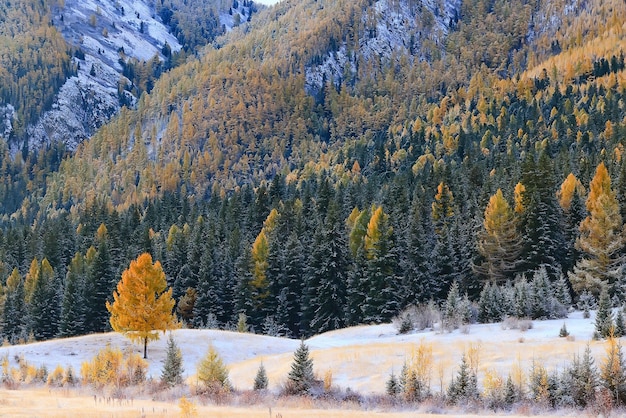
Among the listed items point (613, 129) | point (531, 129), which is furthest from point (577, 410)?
point (531, 129)

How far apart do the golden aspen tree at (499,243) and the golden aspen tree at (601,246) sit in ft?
21.1

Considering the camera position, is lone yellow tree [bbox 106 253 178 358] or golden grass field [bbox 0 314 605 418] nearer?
golden grass field [bbox 0 314 605 418]

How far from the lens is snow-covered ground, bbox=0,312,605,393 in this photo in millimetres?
25781

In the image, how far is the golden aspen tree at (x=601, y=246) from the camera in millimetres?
48062

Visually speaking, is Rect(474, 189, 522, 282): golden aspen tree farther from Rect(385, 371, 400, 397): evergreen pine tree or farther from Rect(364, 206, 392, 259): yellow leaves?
Rect(385, 371, 400, 397): evergreen pine tree

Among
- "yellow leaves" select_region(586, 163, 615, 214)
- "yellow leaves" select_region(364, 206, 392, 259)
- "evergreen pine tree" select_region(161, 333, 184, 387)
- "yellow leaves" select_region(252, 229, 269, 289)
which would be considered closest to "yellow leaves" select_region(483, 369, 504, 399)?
"evergreen pine tree" select_region(161, 333, 184, 387)

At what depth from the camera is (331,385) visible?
83.1 feet

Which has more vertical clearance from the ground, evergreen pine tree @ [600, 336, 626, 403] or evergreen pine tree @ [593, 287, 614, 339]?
evergreen pine tree @ [593, 287, 614, 339]

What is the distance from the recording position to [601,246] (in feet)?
164

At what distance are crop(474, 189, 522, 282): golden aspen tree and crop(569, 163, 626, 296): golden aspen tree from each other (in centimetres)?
644

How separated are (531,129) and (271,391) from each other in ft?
432

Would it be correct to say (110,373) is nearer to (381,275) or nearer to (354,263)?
(381,275)

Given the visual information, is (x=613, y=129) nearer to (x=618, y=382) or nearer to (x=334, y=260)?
(x=334, y=260)

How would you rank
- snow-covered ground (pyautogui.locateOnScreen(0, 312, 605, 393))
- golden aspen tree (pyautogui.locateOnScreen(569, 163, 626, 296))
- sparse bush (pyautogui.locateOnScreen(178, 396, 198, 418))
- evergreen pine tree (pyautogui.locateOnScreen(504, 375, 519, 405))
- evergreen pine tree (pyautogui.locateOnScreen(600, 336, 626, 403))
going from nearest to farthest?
1. sparse bush (pyautogui.locateOnScreen(178, 396, 198, 418))
2. evergreen pine tree (pyautogui.locateOnScreen(600, 336, 626, 403))
3. evergreen pine tree (pyautogui.locateOnScreen(504, 375, 519, 405))
4. snow-covered ground (pyautogui.locateOnScreen(0, 312, 605, 393))
5. golden aspen tree (pyautogui.locateOnScreen(569, 163, 626, 296))
